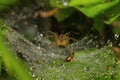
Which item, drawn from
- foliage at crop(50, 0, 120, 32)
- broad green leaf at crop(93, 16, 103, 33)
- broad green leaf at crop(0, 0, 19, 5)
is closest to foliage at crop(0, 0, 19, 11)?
broad green leaf at crop(0, 0, 19, 5)

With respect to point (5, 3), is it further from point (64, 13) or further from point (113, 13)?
point (113, 13)

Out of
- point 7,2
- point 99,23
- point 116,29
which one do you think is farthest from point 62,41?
point 7,2

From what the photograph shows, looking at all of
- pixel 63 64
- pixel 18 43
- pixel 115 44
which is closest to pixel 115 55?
pixel 115 44

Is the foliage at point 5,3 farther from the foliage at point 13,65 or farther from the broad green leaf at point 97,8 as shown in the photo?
the broad green leaf at point 97,8

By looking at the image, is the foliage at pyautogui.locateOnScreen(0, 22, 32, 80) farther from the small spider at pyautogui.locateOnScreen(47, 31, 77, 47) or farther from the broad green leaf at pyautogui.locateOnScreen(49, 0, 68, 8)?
the broad green leaf at pyautogui.locateOnScreen(49, 0, 68, 8)

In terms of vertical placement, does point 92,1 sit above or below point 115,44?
above

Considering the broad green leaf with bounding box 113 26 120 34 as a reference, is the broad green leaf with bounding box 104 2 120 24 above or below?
above

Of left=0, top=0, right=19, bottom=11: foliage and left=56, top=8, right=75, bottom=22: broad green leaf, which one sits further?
left=0, top=0, right=19, bottom=11: foliage

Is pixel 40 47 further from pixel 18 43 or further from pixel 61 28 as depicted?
pixel 61 28

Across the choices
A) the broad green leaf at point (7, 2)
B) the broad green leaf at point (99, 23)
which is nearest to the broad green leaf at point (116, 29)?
the broad green leaf at point (99, 23)

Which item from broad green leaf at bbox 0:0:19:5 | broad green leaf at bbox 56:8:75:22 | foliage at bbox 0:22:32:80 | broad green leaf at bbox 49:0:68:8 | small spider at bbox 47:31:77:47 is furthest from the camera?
broad green leaf at bbox 0:0:19:5

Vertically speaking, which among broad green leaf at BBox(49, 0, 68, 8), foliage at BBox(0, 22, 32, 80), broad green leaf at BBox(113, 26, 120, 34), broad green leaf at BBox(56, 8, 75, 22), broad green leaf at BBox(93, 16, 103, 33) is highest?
A: broad green leaf at BBox(49, 0, 68, 8)
